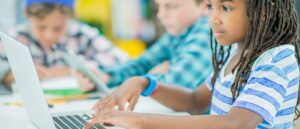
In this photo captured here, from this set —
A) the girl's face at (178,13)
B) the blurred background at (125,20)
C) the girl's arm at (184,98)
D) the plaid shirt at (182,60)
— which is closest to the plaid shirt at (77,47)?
the blurred background at (125,20)

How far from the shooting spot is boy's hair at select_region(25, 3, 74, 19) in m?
2.33

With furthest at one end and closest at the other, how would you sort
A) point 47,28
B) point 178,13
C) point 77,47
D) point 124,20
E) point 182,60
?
point 124,20 < point 77,47 < point 47,28 < point 178,13 < point 182,60

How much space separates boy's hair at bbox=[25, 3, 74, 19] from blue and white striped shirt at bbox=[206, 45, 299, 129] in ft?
4.56

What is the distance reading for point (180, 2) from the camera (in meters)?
1.71

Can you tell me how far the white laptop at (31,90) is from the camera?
995mm

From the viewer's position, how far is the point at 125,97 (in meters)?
1.26

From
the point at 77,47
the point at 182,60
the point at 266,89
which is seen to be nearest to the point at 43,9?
the point at 77,47

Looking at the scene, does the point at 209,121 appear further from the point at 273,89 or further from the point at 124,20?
the point at 124,20

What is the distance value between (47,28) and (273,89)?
4.98 feet

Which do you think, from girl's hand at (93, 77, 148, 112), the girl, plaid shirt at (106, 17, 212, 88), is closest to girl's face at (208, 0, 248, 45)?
the girl

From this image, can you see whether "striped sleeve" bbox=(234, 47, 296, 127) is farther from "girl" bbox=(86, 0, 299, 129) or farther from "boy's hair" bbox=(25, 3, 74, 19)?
"boy's hair" bbox=(25, 3, 74, 19)

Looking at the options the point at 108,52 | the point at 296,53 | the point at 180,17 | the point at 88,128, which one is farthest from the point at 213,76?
the point at 108,52

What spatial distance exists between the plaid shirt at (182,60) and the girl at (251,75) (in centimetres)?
40

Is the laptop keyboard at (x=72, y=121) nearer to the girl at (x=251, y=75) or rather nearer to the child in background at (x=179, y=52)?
the girl at (x=251, y=75)
